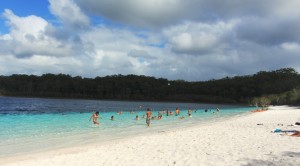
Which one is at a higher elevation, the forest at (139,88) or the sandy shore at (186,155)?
the forest at (139,88)

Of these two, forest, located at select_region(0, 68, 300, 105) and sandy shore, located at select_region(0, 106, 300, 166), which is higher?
forest, located at select_region(0, 68, 300, 105)

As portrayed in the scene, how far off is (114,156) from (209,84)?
17991 cm

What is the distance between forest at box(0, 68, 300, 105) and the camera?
6422 inches

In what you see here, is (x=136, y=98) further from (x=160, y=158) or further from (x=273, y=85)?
(x=160, y=158)

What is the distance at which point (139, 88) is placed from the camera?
183 meters

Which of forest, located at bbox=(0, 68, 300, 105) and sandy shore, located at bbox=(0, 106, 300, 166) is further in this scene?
forest, located at bbox=(0, 68, 300, 105)

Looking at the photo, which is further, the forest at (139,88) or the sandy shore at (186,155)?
the forest at (139,88)

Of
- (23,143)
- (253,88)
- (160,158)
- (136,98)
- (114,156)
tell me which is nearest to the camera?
(160,158)

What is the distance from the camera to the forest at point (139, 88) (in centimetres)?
16312

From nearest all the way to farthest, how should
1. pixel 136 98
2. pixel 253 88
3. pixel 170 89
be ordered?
pixel 253 88
pixel 136 98
pixel 170 89

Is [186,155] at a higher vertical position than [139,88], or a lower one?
lower

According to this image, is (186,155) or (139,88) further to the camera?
(139,88)

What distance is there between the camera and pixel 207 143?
14.1 metres

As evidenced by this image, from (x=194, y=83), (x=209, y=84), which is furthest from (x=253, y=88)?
(x=194, y=83)
